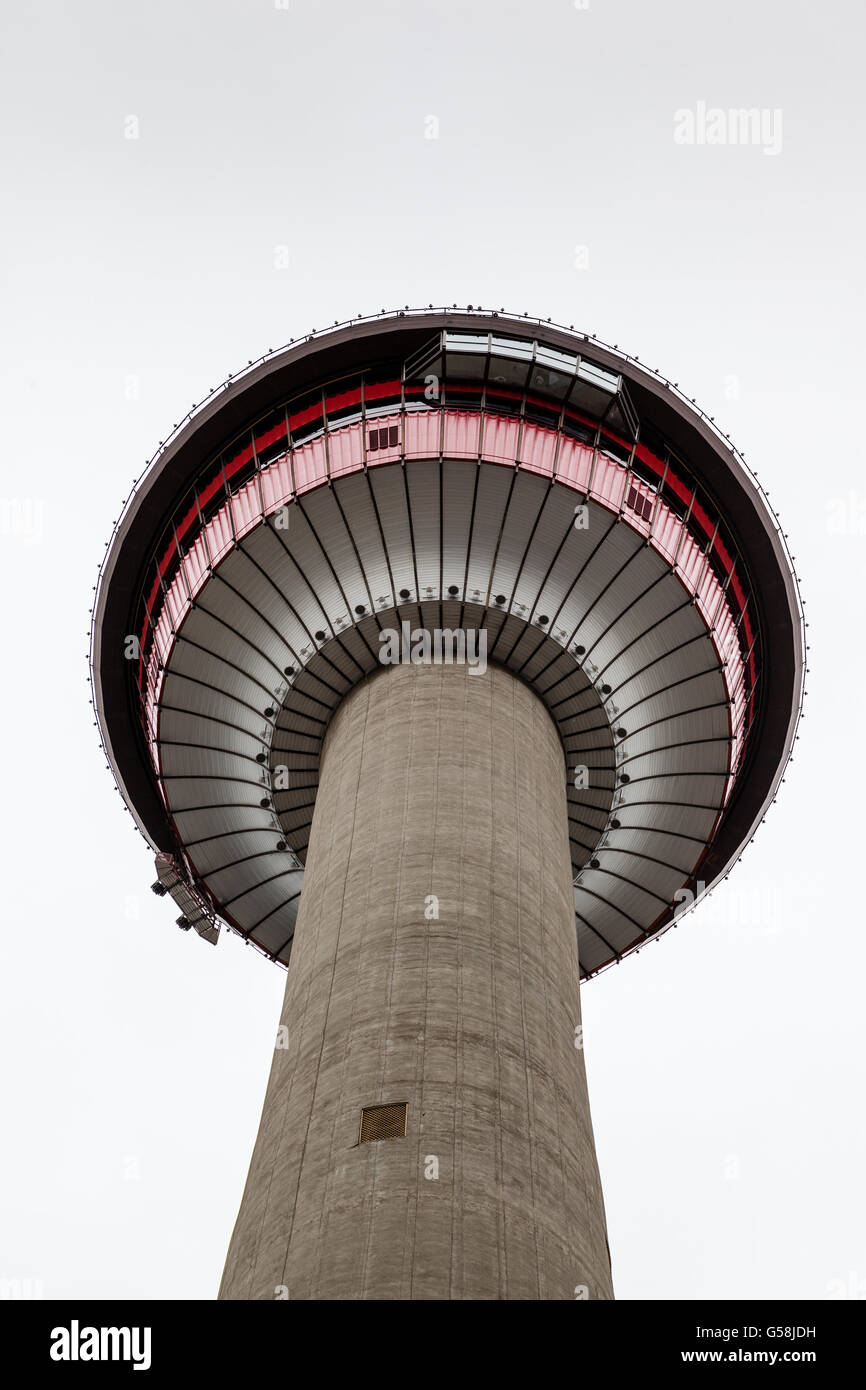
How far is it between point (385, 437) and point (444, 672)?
5709 millimetres

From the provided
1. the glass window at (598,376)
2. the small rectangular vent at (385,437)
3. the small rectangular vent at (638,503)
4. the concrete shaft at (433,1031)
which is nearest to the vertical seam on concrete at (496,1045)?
the concrete shaft at (433,1031)

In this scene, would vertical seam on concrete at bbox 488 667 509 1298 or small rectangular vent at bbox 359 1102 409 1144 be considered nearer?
vertical seam on concrete at bbox 488 667 509 1298

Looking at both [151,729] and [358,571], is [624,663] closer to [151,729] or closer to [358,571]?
[358,571]

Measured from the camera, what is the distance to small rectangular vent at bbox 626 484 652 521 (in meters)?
31.6

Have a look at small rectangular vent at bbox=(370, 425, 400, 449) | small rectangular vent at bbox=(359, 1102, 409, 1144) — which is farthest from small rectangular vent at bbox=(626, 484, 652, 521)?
small rectangular vent at bbox=(359, 1102, 409, 1144)

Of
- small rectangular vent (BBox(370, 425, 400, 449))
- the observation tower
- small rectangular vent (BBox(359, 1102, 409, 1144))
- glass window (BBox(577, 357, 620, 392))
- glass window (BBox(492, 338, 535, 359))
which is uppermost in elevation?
glass window (BBox(492, 338, 535, 359))

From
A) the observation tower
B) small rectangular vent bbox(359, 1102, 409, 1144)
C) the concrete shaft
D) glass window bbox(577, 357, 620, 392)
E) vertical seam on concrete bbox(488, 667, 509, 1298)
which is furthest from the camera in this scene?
glass window bbox(577, 357, 620, 392)

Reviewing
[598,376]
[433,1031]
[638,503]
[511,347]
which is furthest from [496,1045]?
[511,347]

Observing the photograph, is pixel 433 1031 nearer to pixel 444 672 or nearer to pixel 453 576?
pixel 444 672

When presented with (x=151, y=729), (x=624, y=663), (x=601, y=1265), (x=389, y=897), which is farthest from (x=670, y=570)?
(x=601, y=1265)

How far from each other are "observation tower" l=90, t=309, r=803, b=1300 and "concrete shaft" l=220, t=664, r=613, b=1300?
9 cm

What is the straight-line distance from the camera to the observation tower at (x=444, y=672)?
25.9 m

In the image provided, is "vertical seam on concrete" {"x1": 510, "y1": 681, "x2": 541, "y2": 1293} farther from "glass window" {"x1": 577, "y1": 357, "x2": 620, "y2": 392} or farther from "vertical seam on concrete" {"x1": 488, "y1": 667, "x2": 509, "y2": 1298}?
"glass window" {"x1": 577, "y1": 357, "x2": 620, "y2": 392}
